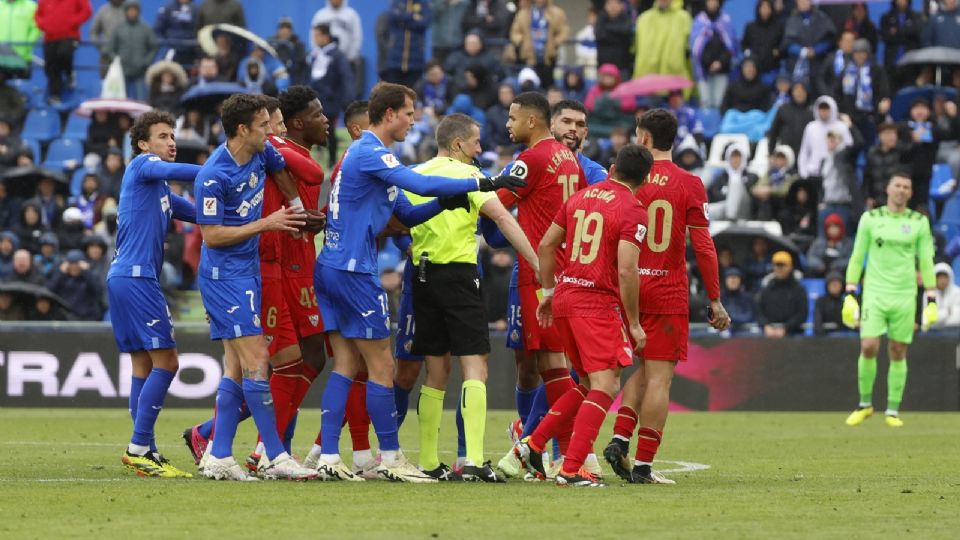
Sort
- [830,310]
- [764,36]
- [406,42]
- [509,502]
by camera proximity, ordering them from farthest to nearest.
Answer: [406,42] < [764,36] < [830,310] < [509,502]

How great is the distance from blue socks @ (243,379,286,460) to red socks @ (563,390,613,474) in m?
1.93

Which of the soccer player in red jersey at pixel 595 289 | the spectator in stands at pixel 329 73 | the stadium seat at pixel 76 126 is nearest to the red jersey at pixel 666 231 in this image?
the soccer player in red jersey at pixel 595 289

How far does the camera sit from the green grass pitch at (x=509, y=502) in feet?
27.9

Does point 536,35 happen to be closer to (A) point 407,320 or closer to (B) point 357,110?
(B) point 357,110

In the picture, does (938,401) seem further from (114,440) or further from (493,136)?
(114,440)

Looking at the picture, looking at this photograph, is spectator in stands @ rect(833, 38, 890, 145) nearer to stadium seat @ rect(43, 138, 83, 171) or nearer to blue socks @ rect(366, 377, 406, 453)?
stadium seat @ rect(43, 138, 83, 171)

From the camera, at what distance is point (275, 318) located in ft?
38.1

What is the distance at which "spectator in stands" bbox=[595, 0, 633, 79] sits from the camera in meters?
28.9

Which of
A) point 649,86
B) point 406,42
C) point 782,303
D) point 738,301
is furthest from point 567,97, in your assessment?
point 782,303

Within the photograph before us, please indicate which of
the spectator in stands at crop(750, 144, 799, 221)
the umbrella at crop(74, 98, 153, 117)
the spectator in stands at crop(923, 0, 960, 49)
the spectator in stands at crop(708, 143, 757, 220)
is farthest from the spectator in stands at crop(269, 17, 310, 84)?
the spectator in stands at crop(923, 0, 960, 49)

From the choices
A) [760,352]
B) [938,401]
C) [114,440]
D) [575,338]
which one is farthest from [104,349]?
[575,338]

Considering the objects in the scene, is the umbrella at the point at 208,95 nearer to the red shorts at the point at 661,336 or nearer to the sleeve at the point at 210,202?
the sleeve at the point at 210,202

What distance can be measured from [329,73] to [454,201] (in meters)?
16.8

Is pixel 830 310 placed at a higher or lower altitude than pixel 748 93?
lower
